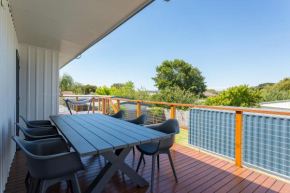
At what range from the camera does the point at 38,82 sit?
163 inches

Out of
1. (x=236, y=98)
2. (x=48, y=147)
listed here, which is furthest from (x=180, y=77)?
(x=48, y=147)

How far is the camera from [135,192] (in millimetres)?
2000

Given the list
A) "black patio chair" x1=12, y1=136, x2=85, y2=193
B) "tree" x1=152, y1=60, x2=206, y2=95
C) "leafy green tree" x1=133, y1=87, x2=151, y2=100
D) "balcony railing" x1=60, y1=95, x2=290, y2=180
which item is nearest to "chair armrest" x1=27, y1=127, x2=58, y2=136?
"black patio chair" x1=12, y1=136, x2=85, y2=193

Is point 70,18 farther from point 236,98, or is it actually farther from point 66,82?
point 66,82

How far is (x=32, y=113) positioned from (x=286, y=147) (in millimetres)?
5271

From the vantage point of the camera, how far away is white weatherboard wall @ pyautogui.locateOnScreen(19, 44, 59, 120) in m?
3.91

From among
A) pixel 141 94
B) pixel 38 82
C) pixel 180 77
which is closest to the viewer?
pixel 38 82

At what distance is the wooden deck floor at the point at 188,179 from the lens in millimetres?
2088

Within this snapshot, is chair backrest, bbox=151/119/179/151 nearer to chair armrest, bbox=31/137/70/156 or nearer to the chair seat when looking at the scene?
the chair seat

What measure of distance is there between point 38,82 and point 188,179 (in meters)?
4.08

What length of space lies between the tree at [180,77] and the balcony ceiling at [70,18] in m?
23.0

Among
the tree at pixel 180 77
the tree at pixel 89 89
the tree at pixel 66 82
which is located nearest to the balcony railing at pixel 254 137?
the tree at pixel 66 82

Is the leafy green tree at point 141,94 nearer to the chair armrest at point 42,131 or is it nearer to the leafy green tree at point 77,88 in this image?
the leafy green tree at point 77,88

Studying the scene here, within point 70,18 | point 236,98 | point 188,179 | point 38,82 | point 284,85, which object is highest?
point 284,85
